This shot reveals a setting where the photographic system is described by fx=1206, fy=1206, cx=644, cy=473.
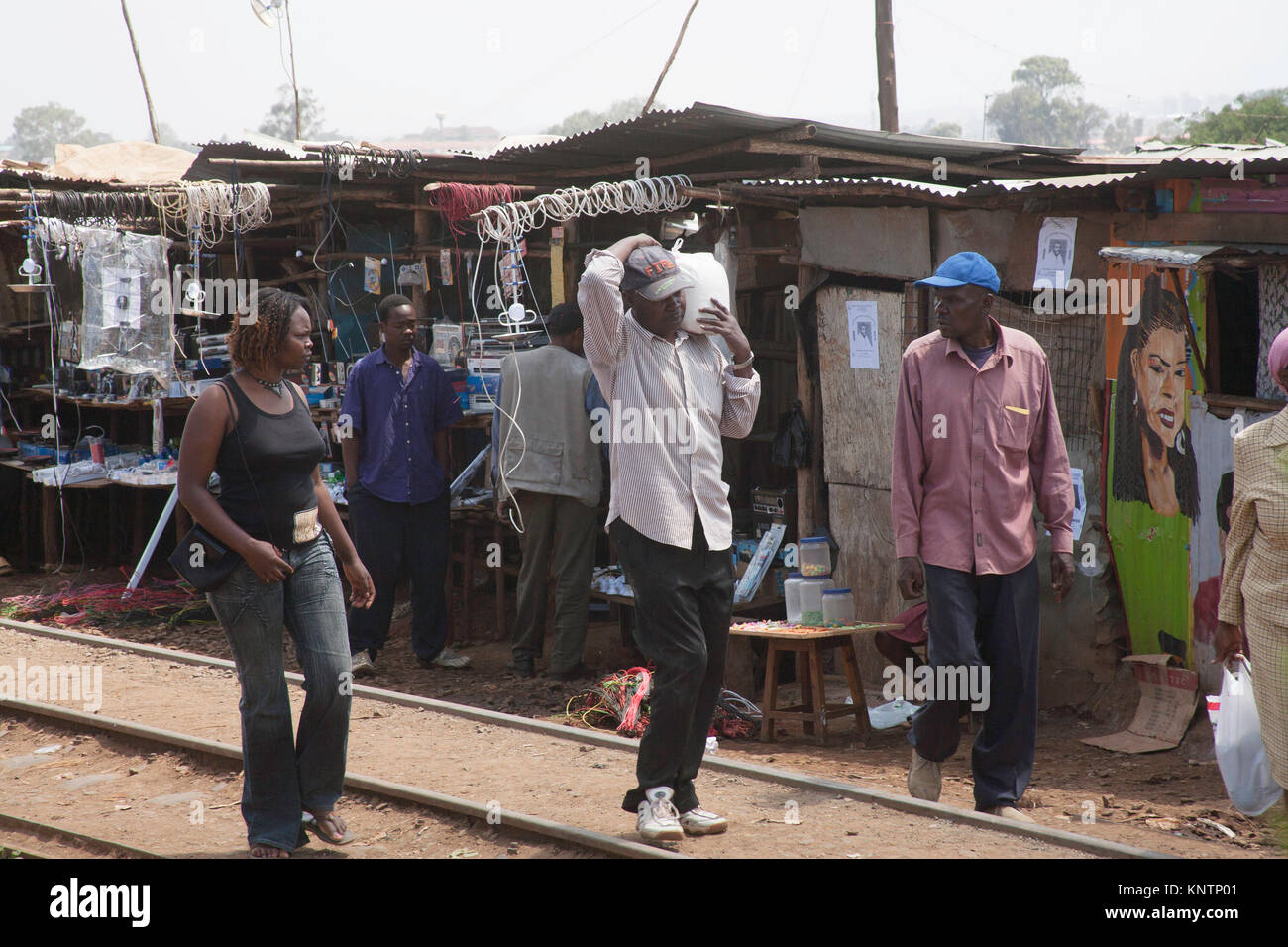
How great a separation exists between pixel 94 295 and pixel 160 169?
13.4 ft

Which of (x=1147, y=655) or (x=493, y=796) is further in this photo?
(x=1147, y=655)

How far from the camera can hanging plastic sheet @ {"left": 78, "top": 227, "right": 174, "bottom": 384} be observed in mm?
9797

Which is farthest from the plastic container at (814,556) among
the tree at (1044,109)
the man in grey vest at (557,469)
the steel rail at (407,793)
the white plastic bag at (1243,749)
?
the tree at (1044,109)

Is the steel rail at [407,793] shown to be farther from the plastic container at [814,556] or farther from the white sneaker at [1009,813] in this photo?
Answer: the plastic container at [814,556]

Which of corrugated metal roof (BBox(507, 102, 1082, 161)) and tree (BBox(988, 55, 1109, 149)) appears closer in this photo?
corrugated metal roof (BBox(507, 102, 1082, 161))

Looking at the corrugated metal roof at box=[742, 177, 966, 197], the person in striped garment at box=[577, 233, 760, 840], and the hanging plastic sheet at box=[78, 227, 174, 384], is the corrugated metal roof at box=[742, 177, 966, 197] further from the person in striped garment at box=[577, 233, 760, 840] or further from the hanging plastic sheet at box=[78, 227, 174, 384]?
the hanging plastic sheet at box=[78, 227, 174, 384]

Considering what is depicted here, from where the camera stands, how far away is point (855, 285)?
Result: 7695mm

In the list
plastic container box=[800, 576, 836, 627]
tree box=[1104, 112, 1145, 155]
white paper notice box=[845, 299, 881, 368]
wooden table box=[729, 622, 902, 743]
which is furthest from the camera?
tree box=[1104, 112, 1145, 155]

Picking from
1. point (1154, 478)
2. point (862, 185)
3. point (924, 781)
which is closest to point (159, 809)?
point (924, 781)

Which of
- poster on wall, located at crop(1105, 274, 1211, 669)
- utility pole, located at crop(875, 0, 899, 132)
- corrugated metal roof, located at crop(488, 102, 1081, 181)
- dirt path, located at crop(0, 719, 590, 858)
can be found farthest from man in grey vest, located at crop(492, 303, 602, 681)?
utility pole, located at crop(875, 0, 899, 132)

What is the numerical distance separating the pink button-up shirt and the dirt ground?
1.23 meters

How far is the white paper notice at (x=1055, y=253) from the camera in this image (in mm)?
6676
